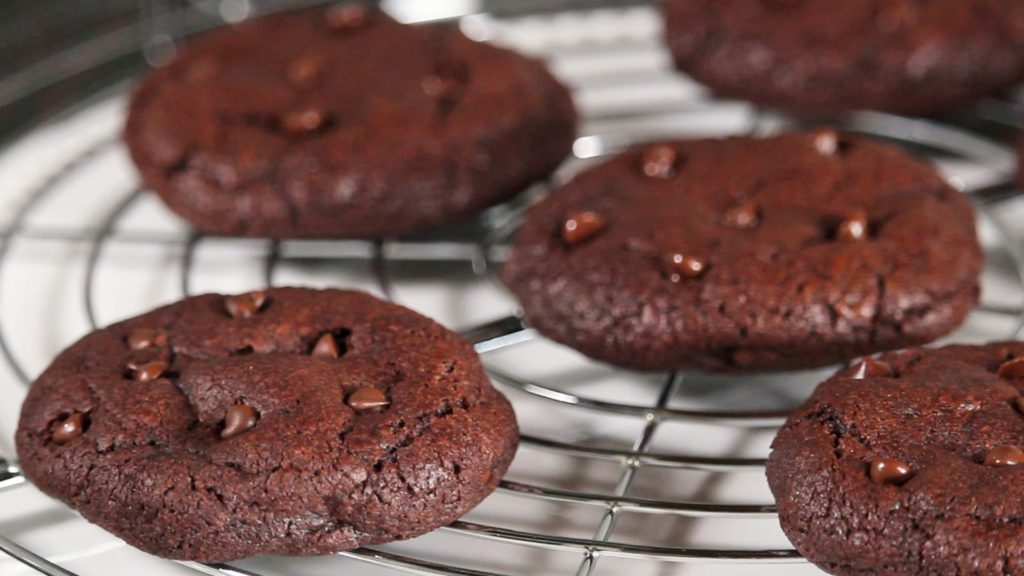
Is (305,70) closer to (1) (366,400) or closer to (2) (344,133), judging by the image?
(2) (344,133)

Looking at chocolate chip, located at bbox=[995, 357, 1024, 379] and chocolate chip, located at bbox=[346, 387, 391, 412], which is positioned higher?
chocolate chip, located at bbox=[346, 387, 391, 412]

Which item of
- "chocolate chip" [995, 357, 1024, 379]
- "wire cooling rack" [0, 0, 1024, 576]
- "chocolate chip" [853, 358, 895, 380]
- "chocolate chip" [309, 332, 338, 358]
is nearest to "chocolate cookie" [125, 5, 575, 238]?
"wire cooling rack" [0, 0, 1024, 576]

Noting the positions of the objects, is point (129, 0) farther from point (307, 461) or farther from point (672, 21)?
point (307, 461)

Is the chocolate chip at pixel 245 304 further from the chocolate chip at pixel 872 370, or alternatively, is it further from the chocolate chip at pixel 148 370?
the chocolate chip at pixel 872 370

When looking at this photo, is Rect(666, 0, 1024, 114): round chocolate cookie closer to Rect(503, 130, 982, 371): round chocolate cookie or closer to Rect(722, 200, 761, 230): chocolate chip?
Rect(503, 130, 982, 371): round chocolate cookie

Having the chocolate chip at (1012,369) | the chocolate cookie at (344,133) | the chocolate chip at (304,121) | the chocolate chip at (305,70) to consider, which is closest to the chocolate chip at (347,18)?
the chocolate cookie at (344,133)

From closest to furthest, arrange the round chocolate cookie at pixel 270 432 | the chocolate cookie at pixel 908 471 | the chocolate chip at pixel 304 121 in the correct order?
the chocolate cookie at pixel 908 471, the round chocolate cookie at pixel 270 432, the chocolate chip at pixel 304 121

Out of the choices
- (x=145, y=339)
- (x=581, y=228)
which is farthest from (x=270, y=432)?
(x=581, y=228)
